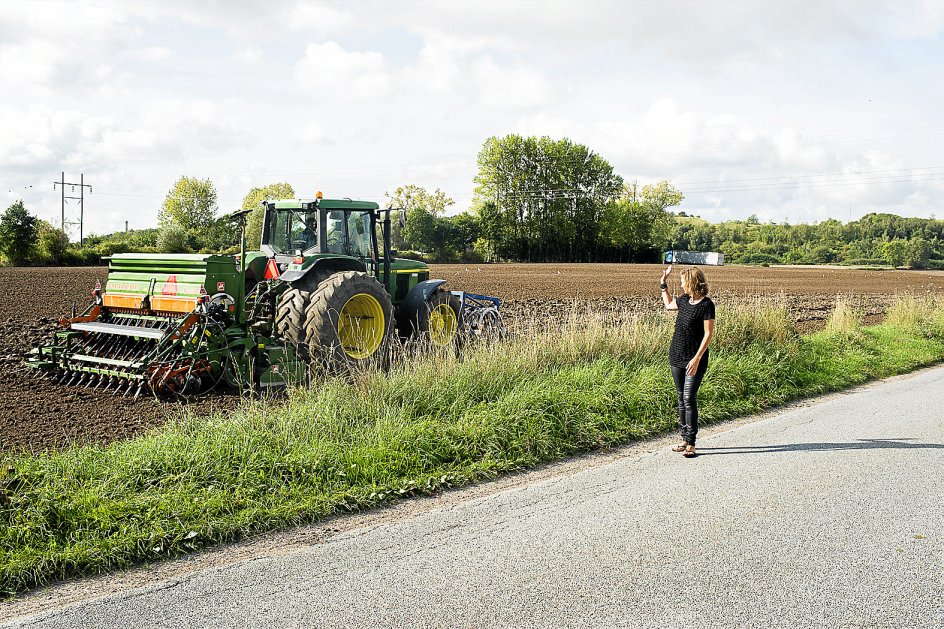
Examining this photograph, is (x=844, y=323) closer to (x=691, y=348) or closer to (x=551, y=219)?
(x=691, y=348)

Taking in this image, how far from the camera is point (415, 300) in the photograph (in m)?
11.3

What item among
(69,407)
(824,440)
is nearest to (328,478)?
(69,407)

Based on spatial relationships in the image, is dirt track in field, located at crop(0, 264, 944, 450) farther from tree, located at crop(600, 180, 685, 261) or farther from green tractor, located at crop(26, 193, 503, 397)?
tree, located at crop(600, 180, 685, 261)

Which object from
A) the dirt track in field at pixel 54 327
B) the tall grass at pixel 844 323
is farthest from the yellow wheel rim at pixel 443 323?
the tall grass at pixel 844 323

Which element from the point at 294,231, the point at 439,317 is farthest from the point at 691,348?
the point at 294,231

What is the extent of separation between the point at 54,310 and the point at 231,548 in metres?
16.2

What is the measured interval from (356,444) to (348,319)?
3967 mm

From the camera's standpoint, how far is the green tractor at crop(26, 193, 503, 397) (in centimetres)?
898

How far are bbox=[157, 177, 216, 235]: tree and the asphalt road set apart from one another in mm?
81511

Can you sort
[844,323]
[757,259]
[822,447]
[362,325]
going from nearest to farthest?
1. [822,447]
2. [362,325]
3. [844,323]
4. [757,259]

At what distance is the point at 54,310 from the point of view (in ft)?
60.2

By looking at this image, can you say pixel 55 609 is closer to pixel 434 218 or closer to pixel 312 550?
pixel 312 550

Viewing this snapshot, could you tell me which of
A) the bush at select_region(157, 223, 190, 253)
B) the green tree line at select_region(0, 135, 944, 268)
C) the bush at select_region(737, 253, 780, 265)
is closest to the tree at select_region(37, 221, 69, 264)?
the bush at select_region(157, 223, 190, 253)

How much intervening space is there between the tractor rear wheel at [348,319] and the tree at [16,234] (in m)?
40.3
